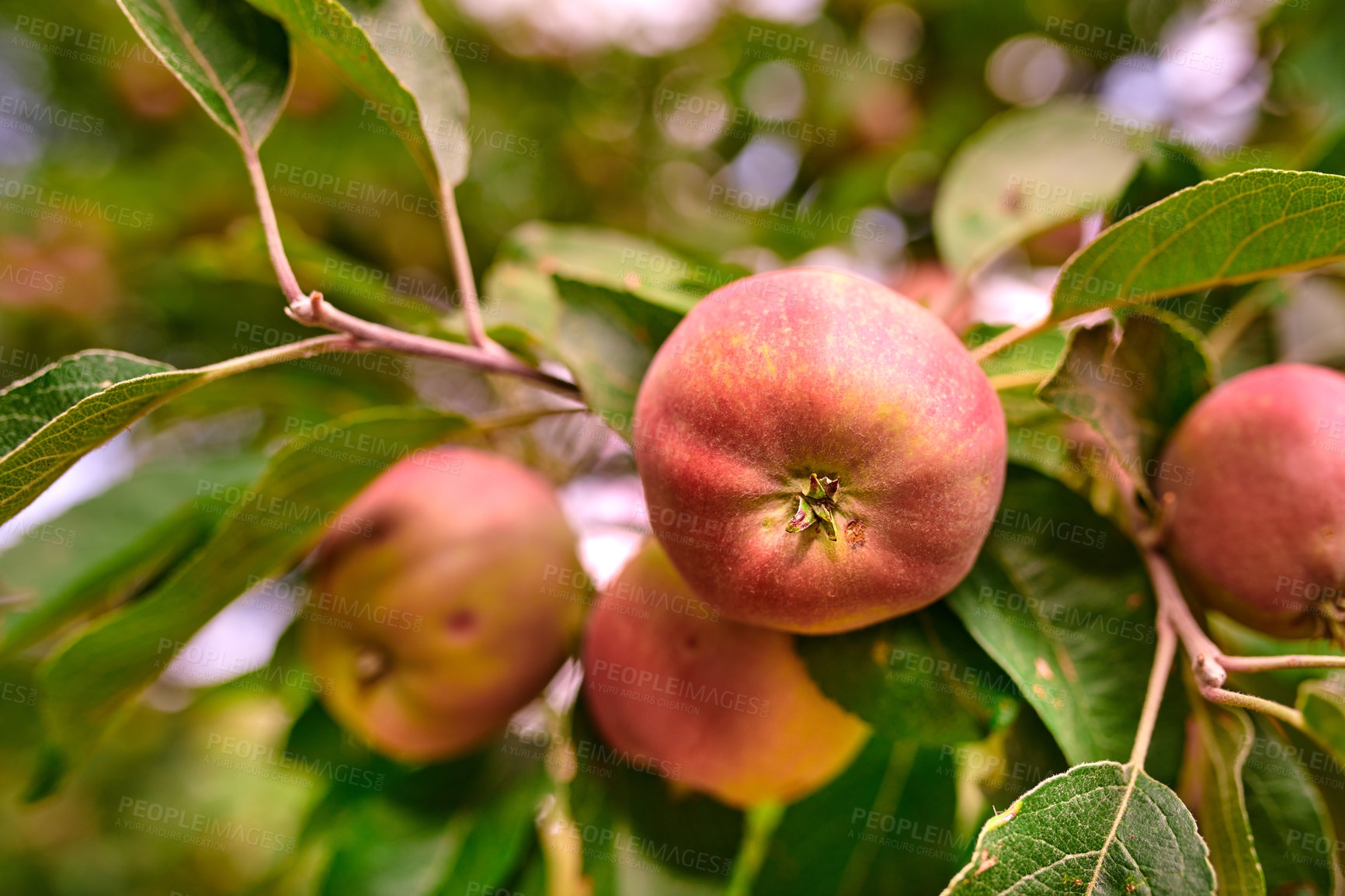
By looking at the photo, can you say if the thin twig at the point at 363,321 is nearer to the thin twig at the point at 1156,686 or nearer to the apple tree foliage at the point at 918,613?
the apple tree foliage at the point at 918,613

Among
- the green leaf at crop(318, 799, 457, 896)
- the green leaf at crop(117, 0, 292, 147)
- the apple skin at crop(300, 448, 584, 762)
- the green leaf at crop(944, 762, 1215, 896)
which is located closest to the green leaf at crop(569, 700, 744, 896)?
the apple skin at crop(300, 448, 584, 762)

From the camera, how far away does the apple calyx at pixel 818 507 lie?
21.2 inches

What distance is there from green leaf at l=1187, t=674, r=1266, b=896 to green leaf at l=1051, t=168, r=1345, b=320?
0.34 m

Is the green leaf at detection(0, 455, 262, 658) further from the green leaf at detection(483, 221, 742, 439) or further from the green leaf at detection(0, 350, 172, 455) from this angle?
the green leaf at detection(483, 221, 742, 439)

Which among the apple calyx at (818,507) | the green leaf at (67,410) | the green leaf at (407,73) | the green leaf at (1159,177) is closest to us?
the apple calyx at (818,507)

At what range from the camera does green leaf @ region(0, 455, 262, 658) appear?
1.02 metres

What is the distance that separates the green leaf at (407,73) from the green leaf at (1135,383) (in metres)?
0.61

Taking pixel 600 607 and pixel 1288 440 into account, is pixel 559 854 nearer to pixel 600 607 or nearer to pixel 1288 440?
pixel 600 607

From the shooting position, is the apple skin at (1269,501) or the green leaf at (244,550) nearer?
the apple skin at (1269,501)

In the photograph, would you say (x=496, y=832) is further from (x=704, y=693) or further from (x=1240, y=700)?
(x=1240, y=700)

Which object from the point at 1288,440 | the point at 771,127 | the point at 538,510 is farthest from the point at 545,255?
the point at 771,127

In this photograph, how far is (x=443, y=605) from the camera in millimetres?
940

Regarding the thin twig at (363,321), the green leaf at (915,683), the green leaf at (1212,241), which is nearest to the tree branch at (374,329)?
the thin twig at (363,321)

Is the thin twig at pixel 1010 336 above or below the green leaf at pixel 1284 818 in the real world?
above
